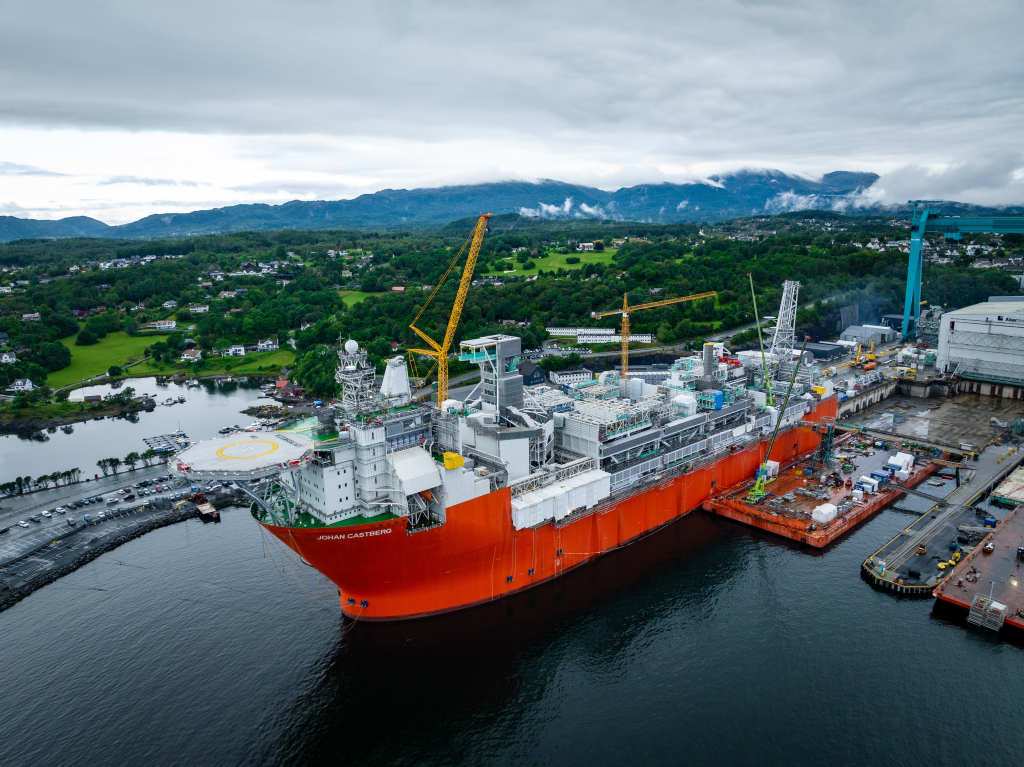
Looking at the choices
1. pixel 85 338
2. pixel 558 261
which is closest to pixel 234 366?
pixel 85 338

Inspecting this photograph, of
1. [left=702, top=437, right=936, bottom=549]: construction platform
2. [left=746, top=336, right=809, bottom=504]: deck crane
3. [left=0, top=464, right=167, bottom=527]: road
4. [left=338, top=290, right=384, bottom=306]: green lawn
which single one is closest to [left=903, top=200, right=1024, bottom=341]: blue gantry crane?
[left=702, top=437, right=936, bottom=549]: construction platform

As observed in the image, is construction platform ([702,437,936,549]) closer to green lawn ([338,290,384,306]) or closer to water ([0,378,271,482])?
water ([0,378,271,482])

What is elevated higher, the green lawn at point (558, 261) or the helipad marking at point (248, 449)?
the green lawn at point (558, 261)

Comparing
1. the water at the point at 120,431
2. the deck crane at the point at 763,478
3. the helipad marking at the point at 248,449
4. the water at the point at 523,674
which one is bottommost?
the water at the point at 523,674

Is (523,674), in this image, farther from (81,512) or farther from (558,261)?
(558,261)

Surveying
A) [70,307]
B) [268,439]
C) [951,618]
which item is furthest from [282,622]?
[70,307]

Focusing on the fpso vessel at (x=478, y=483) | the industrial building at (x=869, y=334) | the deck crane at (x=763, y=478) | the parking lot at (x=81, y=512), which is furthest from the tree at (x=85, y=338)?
the industrial building at (x=869, y=334)

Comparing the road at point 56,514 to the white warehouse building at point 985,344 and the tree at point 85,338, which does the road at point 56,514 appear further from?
the white warehouse building at point 985,344

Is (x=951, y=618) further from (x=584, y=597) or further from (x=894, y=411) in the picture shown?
(x=894, y=411)
